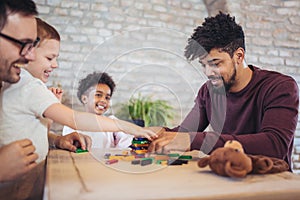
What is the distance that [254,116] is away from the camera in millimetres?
1392

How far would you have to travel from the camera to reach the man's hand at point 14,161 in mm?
771

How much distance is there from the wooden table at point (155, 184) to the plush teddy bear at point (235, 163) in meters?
0.02

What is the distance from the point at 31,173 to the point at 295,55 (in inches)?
114

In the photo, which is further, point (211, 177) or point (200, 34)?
point (200, 34)

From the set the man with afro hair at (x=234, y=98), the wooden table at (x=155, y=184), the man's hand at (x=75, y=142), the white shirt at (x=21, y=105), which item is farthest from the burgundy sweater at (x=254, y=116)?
the white shirt at (x=21, y=105)

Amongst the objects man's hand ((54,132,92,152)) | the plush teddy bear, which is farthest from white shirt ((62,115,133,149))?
the plush teddy bear

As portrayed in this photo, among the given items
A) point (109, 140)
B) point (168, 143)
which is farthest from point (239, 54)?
point (109, 140)

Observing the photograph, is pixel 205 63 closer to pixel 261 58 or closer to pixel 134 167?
pixel 134 167

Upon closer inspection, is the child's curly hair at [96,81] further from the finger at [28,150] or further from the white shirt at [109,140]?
the finger at [28,150]

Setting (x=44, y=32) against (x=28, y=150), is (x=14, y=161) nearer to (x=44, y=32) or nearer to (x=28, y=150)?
(x=28, y=150)

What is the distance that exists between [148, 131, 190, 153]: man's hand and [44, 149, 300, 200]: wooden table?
18cm

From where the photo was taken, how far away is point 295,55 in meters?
3.11

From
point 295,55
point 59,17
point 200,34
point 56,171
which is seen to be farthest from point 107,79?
point 295,55

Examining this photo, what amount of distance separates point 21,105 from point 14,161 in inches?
7.4
